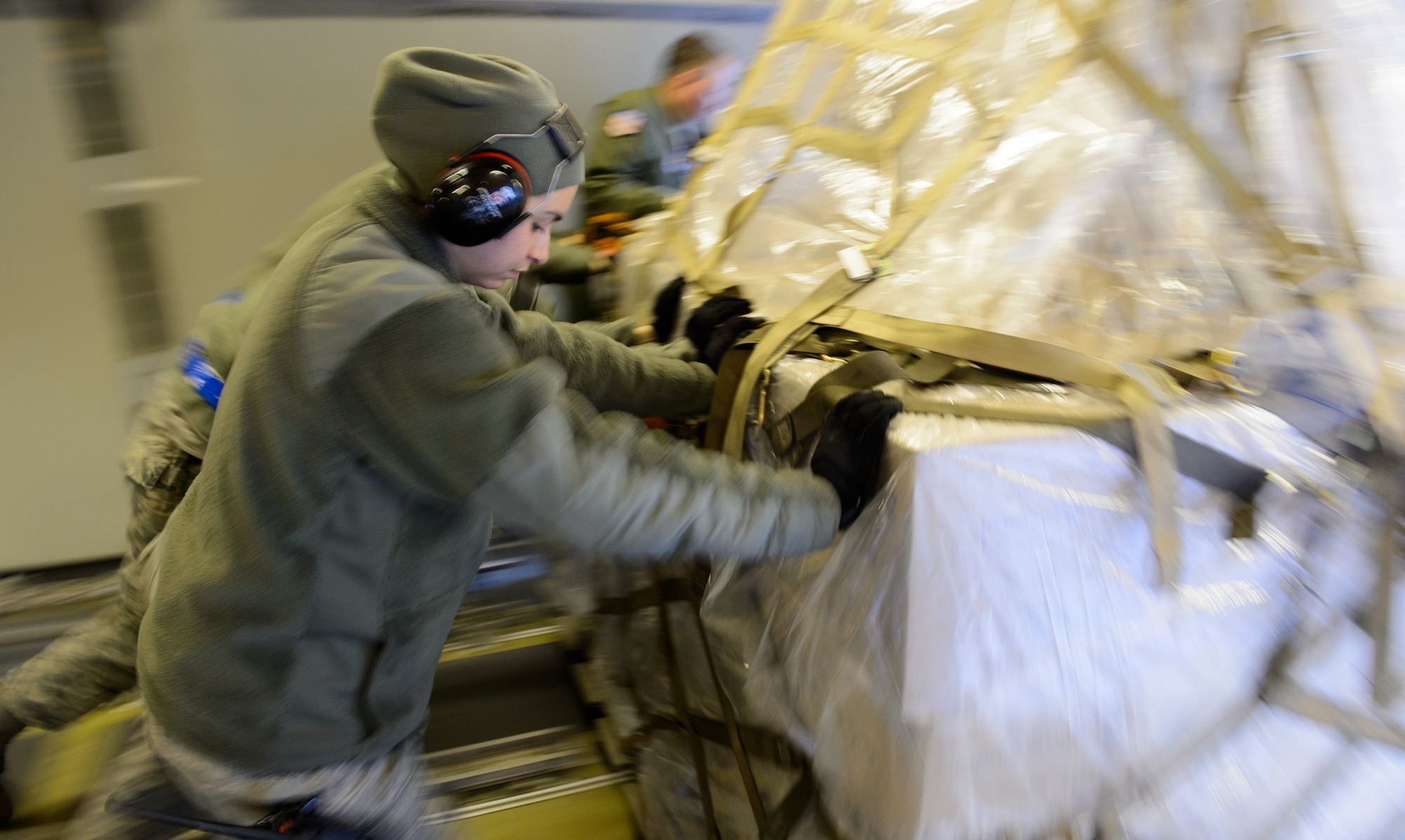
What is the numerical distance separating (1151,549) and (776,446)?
43cm

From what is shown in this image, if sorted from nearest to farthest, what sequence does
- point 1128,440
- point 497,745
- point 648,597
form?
point 1128,440 → point 648,597 → point 497,745

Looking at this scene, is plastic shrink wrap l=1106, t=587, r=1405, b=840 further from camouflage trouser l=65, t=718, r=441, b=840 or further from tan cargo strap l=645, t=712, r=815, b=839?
→ camouflage trouser l=65, t=718, r=441, b=840

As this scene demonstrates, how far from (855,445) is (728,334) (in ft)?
1.21

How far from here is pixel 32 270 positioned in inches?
94.7

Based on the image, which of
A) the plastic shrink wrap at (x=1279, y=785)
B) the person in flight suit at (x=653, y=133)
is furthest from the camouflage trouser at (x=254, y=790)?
the person in flight suit at (x=653, y=133)

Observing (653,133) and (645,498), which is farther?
(653,133)

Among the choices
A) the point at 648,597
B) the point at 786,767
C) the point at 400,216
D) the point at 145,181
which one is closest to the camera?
the point at 400,216

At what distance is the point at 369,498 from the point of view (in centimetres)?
83

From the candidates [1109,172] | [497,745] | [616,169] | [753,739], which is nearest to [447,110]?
[1109,172]

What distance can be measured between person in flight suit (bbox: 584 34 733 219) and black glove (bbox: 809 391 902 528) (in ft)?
5.77

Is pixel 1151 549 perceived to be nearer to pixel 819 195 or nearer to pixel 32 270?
pixel 819 195

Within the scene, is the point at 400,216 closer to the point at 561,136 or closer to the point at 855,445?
the point at 561,136

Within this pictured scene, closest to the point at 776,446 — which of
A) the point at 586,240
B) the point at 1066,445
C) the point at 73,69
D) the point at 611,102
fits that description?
the point at 1066,445

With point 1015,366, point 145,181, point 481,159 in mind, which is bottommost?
point 145,181
